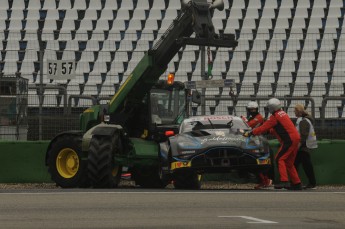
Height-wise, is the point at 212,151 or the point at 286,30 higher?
the point at 286,30

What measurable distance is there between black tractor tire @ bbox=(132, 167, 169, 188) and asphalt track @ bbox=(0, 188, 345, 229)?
134 inches

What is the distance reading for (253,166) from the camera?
16.2 meters

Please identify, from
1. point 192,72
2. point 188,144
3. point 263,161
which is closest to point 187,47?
point 192,72

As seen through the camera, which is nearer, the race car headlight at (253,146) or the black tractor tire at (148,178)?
the race car headlight at (253,146)

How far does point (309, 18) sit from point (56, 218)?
24990mm

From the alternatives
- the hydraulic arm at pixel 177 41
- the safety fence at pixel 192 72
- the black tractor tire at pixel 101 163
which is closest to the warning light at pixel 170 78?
the hydraulic arm at pixel 177 41

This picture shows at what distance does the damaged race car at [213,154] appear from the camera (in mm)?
16188

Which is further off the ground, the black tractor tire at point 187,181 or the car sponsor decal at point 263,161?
the car sponsor decal at point 263,161

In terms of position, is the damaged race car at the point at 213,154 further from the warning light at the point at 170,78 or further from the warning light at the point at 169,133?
the warning light at the point at 170,78

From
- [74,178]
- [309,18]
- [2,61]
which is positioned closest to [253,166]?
[74,178]

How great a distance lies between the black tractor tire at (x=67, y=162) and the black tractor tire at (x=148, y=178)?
5.38 feet

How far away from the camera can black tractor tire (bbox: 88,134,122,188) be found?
651 inches

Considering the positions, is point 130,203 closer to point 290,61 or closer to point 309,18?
point 290,61

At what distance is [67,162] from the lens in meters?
17.8
